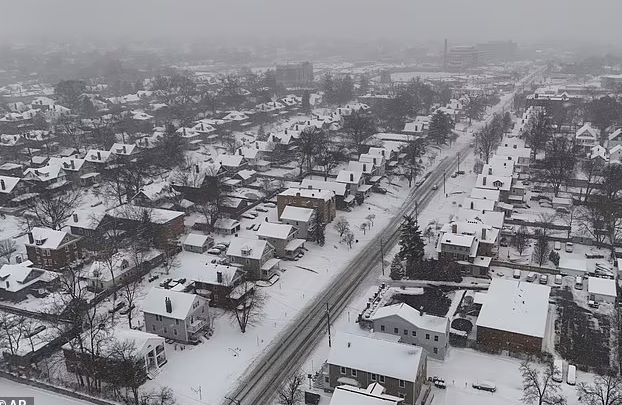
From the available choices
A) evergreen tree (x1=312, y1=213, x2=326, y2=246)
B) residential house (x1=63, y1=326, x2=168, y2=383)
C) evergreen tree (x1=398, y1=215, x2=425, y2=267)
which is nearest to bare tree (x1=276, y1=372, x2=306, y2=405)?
residential house (x1=63, y1=326, x2=168, y2=383)

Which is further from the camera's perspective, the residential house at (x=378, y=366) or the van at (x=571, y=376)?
the van at (x=571, y=376)

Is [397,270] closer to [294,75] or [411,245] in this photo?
[411,245]

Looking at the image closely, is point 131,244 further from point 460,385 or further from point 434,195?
point 434,195

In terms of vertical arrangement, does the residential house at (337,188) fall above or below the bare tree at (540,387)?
above

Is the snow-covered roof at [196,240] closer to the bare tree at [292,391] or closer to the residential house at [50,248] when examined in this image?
the residential house at [50,248]

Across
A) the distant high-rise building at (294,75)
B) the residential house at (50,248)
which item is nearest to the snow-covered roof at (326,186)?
the residential house at (50,248)

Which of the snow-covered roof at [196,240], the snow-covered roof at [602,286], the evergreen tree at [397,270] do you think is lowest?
the evergreen tree at [397,270]
